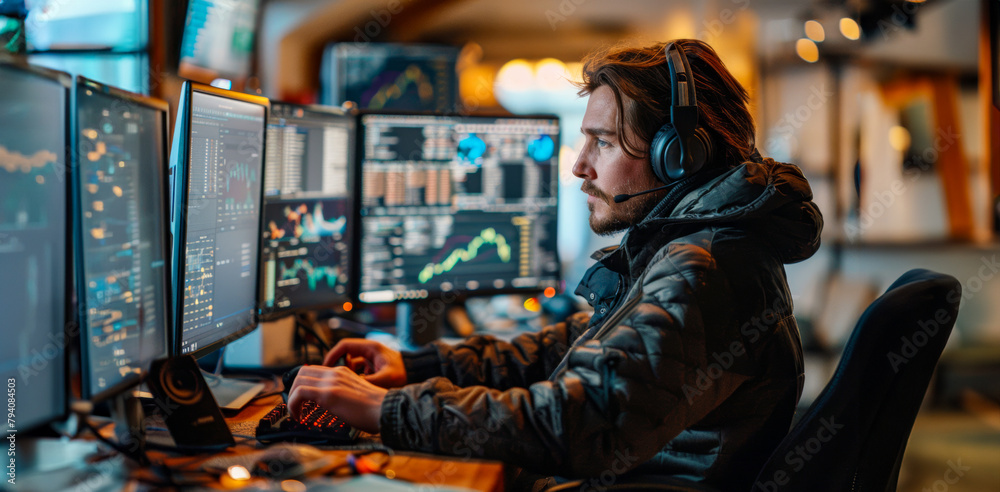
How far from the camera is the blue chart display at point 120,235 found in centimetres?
79

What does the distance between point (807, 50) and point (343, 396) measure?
4.41m

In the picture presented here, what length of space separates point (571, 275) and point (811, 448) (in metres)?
3.43

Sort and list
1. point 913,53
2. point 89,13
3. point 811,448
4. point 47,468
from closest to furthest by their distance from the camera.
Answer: point 47,468, point 811,448, point 89,13, point 913,53

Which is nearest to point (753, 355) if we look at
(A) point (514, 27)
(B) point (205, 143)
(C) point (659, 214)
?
(C) point (659, 214)

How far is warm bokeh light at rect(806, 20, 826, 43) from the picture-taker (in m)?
4.33

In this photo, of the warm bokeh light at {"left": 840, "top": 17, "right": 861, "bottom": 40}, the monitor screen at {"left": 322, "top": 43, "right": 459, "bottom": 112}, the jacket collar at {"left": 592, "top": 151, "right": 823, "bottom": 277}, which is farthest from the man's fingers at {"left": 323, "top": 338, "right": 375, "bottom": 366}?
the warm bokeh light at {"left": 840, "top": 17, "right": 861, "bottom": 40}

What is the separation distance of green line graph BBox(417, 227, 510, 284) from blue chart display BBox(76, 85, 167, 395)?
851mm

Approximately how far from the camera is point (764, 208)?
97 cm

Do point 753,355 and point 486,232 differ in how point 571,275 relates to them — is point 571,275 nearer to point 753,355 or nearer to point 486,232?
point 486,232

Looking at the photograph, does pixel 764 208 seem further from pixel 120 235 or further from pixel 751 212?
pixel 120 235

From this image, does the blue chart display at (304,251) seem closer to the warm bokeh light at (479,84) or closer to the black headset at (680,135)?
the black headset at (680,135)

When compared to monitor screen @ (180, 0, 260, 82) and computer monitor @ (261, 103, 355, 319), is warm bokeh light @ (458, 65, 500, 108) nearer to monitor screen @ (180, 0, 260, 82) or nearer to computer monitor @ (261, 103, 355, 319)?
monitor screen @ (180, 0, 260, 82)

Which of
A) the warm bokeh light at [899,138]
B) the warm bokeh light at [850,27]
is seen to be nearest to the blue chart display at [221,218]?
the warm bokeh light at [850,27]

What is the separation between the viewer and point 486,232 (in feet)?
5.99
